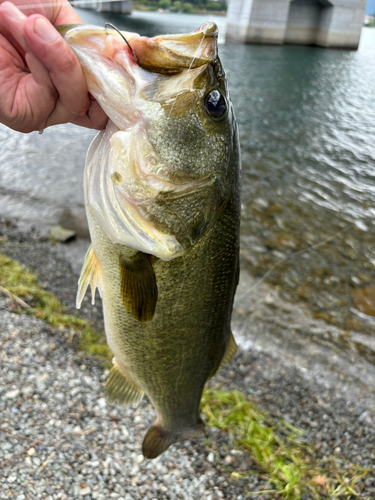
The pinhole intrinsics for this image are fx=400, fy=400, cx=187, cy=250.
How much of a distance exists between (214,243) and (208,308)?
0.36m

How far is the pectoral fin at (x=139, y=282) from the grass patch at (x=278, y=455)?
1.76 meters

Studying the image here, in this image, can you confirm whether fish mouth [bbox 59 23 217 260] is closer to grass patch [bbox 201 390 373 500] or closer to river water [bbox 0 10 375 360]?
grass patch [bbox 201 390 373 500]

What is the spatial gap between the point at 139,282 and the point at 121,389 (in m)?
0.94

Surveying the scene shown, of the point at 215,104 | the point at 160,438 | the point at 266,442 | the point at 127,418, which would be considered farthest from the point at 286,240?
the point at 215,104

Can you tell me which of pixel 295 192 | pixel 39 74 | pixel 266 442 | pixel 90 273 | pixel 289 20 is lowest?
pixel 295 192

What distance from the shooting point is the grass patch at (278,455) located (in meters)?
2.86

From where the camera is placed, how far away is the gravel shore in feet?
8.59

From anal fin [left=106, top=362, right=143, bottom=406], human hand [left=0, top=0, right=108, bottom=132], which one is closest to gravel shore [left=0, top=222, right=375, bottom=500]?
anal fin [left=106, top=362, right=143, bottom=406]

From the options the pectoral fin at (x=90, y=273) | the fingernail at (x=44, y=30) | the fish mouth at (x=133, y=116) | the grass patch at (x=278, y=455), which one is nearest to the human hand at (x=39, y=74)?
the fingernail at (x=44, y=30)

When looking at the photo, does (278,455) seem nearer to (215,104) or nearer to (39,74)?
(215,104)

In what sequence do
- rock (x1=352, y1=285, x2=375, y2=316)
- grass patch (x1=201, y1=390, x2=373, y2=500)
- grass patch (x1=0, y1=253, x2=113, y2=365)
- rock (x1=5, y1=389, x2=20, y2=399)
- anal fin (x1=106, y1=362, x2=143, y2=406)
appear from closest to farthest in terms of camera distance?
anal fin (x1=106, y1=362, x2=143, y2=406) → grass patch (x1=201, y1=390, x2=373, y2=500) → rock (x1=5, y1=389, x2=20, y2=399) → grass patch (x1=0, y1=253, x2=113, y2=365) → rock (x1=352, y1=285, x2=375, y2=316)

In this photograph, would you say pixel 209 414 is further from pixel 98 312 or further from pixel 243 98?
pixel 243 98

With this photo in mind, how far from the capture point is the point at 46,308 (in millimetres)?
4062

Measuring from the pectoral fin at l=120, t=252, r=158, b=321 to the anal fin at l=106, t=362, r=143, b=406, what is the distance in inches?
27.9
